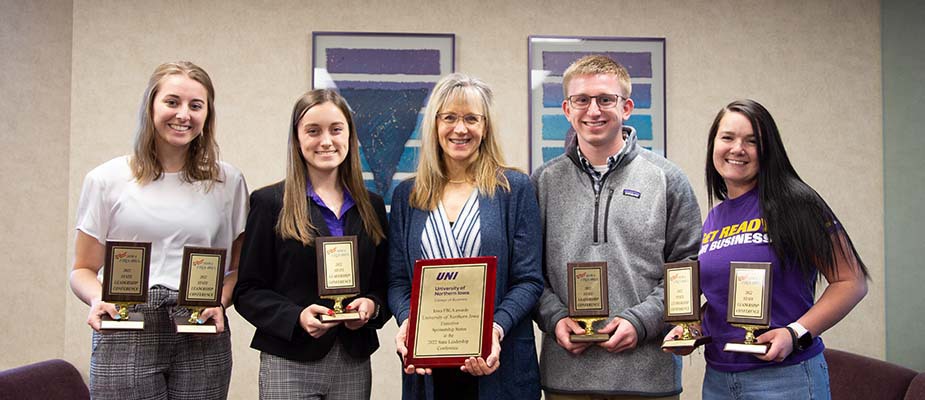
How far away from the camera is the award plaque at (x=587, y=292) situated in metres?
2.22

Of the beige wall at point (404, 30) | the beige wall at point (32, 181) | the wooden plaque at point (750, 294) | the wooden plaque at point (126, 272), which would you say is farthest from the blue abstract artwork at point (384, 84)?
the wooden plaque at point (750, 294)

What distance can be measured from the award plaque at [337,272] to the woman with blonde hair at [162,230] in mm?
351

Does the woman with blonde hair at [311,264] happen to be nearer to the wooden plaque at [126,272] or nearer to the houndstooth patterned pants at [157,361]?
the houndstooth patterned pants at [157,361]

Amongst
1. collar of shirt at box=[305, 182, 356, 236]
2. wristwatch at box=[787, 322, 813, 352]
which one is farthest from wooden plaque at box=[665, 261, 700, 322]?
collar of shirt at box=[305, 182, 356, 236]

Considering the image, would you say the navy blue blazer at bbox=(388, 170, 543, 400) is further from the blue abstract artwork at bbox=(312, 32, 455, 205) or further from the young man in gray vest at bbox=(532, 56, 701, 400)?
the blue abstract artwork at bbox=(312, 32, 455, 205)

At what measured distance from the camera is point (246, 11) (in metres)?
4.14

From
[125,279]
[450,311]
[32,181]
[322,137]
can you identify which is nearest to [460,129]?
[322,137]

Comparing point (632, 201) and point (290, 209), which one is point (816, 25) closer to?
point (632, 201)

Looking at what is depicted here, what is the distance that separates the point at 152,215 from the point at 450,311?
961mm

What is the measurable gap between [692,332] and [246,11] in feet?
9.95

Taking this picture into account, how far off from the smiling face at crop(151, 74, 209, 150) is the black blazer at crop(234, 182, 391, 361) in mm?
293

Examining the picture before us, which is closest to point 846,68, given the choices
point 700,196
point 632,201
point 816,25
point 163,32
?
point 816,25

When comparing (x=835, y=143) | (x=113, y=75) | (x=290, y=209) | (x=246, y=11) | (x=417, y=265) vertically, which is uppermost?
(x=246, y=11)

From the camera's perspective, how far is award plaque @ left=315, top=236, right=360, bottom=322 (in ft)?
7.13
